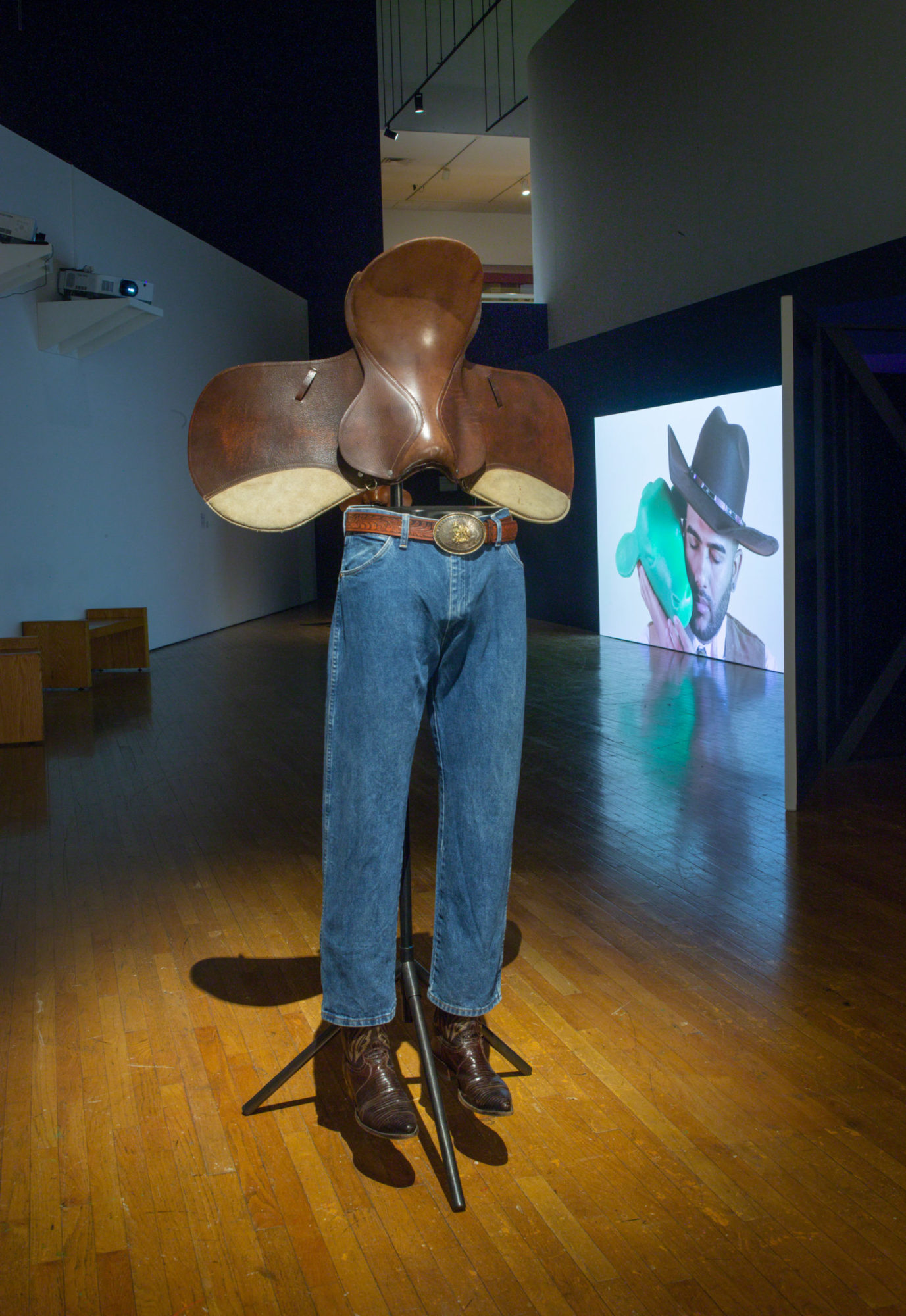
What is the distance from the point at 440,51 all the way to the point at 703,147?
736 centimetres

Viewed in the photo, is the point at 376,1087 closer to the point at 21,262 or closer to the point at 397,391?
the point at 397,391

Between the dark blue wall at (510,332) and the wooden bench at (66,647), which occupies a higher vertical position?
the dark blue wall at (510,332)

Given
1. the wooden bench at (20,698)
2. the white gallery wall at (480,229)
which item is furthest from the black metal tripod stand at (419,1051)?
the white gallery wall at (480,229)

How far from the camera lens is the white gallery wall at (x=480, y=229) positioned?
67.3 feet

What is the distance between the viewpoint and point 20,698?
18.9ft

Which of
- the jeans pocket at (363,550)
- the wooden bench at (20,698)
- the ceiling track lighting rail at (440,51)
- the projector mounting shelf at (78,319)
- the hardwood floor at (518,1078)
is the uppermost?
the ceiling track lighting rail at (440,51)

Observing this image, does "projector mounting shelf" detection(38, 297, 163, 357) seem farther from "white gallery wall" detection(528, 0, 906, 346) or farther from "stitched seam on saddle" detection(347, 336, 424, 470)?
"stitched seam on saddle" detection(347, 336, 424, 470)

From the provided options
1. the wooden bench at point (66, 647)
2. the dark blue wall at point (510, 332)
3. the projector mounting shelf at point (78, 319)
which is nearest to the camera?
the wooden bench at point (66, 647)

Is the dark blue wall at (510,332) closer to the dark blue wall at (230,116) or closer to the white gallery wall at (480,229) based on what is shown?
the dark blue wall at (230,116)

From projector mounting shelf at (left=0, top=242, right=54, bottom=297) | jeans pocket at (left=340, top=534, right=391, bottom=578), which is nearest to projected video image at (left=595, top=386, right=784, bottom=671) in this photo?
projector mounting shelf at (left=0, top=242, right=54, bottom=297)

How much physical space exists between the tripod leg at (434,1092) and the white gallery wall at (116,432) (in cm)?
619

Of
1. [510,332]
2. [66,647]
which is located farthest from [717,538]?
[510,332]

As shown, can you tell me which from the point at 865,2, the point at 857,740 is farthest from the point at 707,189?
the point at 857,740

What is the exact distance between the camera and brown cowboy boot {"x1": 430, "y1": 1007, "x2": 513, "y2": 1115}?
1.93 m
